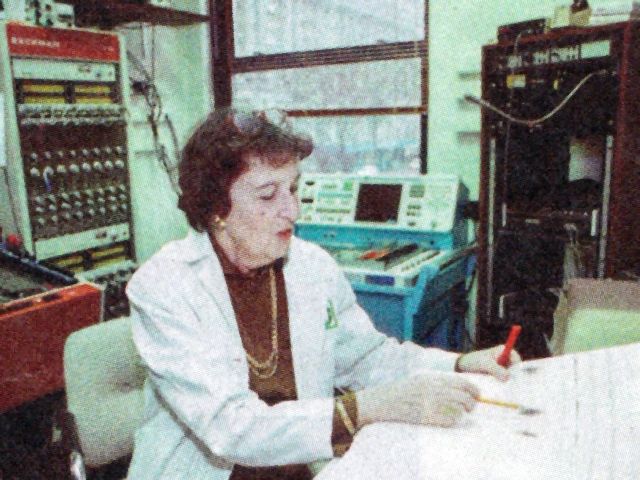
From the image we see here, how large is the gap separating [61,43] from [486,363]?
7.20 ft

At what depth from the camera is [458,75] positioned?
291 cm

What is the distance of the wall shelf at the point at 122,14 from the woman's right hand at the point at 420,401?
8.11 feet

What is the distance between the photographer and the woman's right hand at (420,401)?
2.97 ft

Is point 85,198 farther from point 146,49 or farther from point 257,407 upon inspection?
point 257,407

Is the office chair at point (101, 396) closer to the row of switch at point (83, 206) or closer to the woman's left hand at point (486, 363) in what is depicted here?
the woman's left hand at point (486, 363)

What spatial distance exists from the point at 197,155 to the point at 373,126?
2224mm

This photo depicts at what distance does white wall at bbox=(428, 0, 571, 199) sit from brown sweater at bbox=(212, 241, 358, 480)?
1889mm

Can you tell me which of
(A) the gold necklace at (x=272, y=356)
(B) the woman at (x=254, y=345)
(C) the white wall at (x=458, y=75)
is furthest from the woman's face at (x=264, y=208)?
(C) the white wall at (x=458, y=75)

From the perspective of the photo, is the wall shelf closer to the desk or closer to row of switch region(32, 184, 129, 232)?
row of switch region(32, 184, 129, 232)

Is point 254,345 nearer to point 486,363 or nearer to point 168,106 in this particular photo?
point 486,363

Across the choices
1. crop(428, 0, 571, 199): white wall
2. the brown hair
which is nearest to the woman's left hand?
the brown hair

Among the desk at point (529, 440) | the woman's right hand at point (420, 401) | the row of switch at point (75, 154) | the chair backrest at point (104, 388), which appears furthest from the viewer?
the row of switch at point (75, 154)

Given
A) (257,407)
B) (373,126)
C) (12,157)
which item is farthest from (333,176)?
(257,407)

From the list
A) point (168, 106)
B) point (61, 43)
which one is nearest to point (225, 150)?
point (61, 43)
